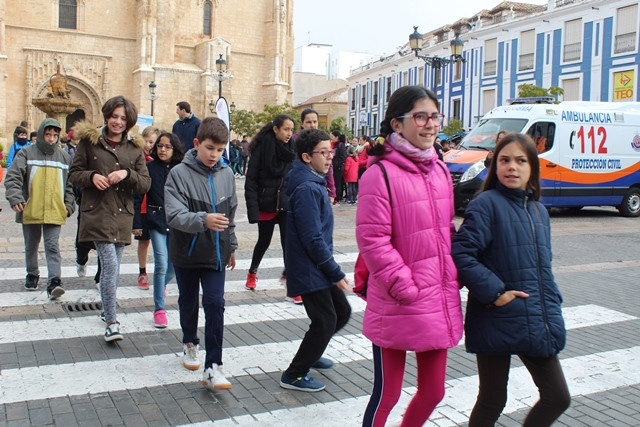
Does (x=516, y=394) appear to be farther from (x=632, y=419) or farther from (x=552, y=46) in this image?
(x=552, y=46)

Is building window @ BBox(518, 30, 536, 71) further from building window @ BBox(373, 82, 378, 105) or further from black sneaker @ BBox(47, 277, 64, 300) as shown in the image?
black sneaker @ BBox(47, 277, 64, 300)

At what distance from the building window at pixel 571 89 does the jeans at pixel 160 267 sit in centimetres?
3373

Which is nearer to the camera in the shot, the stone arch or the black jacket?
the black jacket

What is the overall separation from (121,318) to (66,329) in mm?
536

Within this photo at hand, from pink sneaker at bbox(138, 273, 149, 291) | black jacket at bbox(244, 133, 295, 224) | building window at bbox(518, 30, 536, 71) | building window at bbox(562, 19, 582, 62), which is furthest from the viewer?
building window at bbox(518, 30, 536, 71)

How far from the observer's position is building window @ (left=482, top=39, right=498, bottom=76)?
40.9m

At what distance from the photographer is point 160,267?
578 centimetres

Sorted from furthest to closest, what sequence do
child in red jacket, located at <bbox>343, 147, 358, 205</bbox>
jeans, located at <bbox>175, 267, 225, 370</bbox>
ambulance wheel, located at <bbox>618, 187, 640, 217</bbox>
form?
1. child in red jacket, located at <bbox>343, 147, 358, 205</bbox>
2. ambulance wheel, located at <bbox>618, 187, 640, 217</bbox>
3. jeans, located at <bbox>175, 267, 225, 370</bbox>

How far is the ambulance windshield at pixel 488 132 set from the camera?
15242mm

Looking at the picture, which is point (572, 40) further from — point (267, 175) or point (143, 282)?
point (143, 282)

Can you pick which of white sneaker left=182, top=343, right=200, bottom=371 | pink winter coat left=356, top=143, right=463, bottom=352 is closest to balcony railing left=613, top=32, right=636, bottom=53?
white sneaker left=182, top=343, right=200, bottom=371

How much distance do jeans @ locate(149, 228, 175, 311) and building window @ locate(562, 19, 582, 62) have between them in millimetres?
34094

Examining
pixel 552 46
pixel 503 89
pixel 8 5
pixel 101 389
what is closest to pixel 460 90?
pixel 503 89

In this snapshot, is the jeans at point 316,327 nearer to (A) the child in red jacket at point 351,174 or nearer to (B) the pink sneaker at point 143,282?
(B) the pink sneaker at point 143,282
